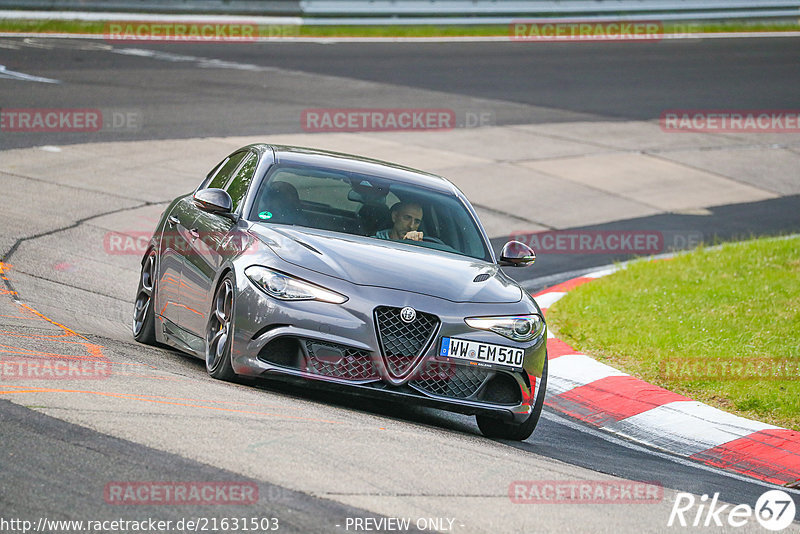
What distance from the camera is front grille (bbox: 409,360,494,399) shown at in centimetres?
688

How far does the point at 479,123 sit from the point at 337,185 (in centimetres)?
1400

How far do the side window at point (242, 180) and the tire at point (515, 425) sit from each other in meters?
2.22

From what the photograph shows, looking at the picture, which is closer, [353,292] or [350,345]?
[350,345]

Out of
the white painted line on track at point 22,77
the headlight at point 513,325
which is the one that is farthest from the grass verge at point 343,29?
the headlight at point 513,325

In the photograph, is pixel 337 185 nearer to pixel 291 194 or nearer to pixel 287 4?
pixel 291 194

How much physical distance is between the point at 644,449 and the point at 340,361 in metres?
2.31

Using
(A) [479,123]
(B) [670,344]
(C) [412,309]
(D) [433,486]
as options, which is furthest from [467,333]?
(A) [479,123]

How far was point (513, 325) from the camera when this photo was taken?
23.6 ft

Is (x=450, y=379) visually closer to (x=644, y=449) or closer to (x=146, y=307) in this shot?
(x=644, y=449)

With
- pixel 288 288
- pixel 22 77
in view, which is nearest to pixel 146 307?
pixel 288 288

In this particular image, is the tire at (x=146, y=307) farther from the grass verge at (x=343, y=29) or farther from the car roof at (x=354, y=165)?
the grass verge at (x=343, y=29)

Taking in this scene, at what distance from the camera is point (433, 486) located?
5.36 meters

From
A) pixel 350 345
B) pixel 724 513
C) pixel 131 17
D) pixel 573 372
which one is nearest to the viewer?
pixel 724 513

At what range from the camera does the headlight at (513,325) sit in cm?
704
